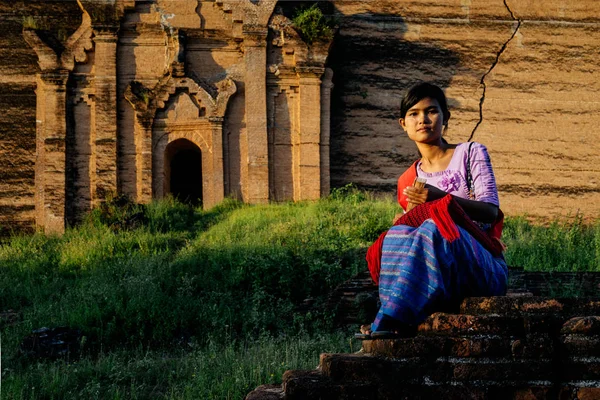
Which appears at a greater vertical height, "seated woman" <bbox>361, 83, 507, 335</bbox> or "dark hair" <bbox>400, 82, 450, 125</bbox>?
"dark hair" <bbox>400, 82, 450, 125</bbox>

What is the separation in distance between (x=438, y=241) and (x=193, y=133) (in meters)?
12.3

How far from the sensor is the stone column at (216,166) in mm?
15633

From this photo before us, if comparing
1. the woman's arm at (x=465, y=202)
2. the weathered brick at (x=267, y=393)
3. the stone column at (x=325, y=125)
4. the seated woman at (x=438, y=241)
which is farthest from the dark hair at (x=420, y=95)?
the stone column at (x=325, y=125)

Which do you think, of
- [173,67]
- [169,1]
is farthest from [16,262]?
[169,1]

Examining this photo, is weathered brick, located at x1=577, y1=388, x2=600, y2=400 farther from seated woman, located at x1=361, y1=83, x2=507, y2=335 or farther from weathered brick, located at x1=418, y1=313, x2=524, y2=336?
seated woman, located at x1=361, y1=83, x2=507, y2=335

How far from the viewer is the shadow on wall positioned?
16484 mm

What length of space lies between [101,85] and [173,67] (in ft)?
4.37

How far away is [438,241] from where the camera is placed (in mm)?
4035

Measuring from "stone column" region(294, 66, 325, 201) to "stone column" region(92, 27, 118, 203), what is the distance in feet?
10.8

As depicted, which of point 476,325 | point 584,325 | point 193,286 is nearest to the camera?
point 584,325

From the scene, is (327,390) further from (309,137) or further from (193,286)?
(309,137)

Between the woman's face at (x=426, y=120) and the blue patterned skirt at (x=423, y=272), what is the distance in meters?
0.65

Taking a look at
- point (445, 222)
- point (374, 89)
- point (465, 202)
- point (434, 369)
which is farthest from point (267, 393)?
point (374, 89)

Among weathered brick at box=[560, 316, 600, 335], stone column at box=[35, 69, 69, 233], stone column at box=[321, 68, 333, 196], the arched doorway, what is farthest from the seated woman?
the arched doorway
